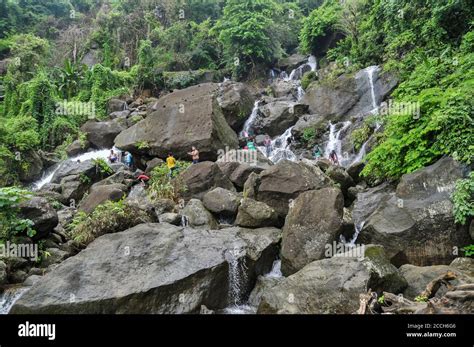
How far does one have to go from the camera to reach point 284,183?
11.2m

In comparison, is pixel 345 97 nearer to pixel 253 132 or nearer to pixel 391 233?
pixel 253 132

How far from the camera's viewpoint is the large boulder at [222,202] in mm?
11398

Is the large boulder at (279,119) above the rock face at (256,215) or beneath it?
above

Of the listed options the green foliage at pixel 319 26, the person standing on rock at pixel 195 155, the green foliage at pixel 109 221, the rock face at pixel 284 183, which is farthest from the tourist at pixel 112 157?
the green foliage at pixel 319 26

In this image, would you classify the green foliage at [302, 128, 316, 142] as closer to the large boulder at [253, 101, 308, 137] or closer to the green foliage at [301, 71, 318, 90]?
the large boulder at [253, 101, 308, 137]

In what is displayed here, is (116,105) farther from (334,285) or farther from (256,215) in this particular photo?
(334,285)

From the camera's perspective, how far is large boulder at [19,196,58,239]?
33.0ft

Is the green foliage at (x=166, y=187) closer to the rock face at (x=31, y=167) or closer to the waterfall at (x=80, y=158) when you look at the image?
the waterfall at (x=80, y=158)

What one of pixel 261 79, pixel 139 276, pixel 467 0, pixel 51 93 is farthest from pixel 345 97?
pixel 51 93

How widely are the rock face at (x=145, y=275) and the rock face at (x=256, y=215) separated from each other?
1270 millimetres

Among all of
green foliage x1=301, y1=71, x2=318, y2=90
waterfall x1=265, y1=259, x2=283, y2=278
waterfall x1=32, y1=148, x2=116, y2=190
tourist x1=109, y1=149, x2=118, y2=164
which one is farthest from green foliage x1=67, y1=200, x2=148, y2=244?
green foliage x1=301, y1=71, x2=318, y2=90

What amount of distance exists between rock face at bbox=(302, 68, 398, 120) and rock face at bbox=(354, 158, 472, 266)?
33.8ft

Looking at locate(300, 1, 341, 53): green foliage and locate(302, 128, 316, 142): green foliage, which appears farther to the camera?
locate(300, 1, 341, 53): green foliage

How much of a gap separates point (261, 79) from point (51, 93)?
16.6m
